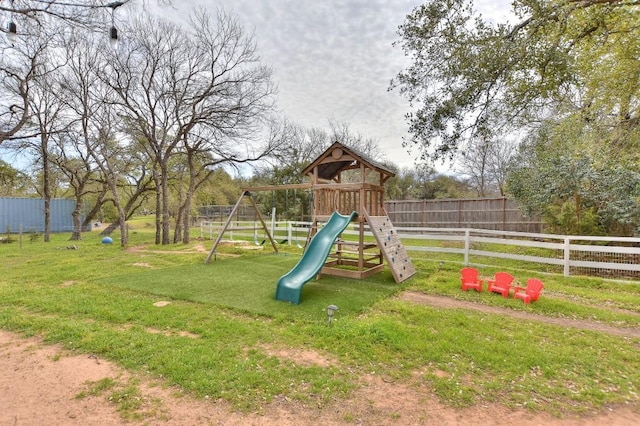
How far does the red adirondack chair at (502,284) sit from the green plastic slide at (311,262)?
2.92 meters

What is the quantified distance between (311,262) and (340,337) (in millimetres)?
2456

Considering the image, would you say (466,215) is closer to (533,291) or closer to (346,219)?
(346,219)

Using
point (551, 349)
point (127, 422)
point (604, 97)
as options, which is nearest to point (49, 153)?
point (127, 422)

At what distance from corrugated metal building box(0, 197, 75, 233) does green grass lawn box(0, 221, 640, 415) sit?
16711 millimetres

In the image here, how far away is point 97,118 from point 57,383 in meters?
13.4

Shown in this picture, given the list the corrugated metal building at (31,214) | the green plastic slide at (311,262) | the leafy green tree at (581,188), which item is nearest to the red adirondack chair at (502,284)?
the green plastic slide at (311,262)

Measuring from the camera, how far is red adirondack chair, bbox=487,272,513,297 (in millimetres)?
5367

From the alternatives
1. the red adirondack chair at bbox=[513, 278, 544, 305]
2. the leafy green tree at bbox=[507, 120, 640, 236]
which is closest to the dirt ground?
the red adirondack chair at bbox=[513, 278, 544, 305]

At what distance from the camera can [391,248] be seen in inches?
271

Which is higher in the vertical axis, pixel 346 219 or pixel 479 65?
pixel 479 65

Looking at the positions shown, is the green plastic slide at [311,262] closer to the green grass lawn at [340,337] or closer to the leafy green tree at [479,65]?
the green grass lawn at [340,337]

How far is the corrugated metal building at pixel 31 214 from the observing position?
18438mm

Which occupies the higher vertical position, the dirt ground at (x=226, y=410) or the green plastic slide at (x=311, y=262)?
the green plastic slide at (x=311, y=262)

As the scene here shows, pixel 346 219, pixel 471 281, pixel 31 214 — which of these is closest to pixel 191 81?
pixel 346 219
